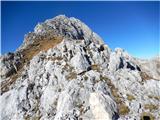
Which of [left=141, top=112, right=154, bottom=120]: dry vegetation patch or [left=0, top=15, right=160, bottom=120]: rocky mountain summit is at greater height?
[left=0, top=15, right=160, bottom=120]: rocky mountain summit

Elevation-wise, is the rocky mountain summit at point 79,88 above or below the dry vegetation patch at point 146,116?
above

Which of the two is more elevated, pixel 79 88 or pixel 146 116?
pixel 79 88

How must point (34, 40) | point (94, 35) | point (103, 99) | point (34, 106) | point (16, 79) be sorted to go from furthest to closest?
point (94, 35) < point (34, 40) < point (16, 79) < point (34, 106) < point (103, 99)

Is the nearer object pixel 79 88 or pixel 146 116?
pixel 146 116

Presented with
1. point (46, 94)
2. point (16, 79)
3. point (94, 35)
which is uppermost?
point (94, 35)

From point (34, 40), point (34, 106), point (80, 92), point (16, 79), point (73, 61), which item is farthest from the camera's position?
point (34, 40)

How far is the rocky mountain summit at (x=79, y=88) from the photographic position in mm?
56281

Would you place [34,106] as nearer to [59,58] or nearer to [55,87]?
[55,87]

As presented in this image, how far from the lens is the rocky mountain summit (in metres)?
56.3

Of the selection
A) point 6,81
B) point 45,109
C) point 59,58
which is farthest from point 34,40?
point 45,109

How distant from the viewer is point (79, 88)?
2405 inches

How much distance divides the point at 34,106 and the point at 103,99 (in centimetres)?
2080

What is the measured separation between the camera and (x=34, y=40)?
376ft

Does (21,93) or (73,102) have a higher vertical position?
(21,93)
